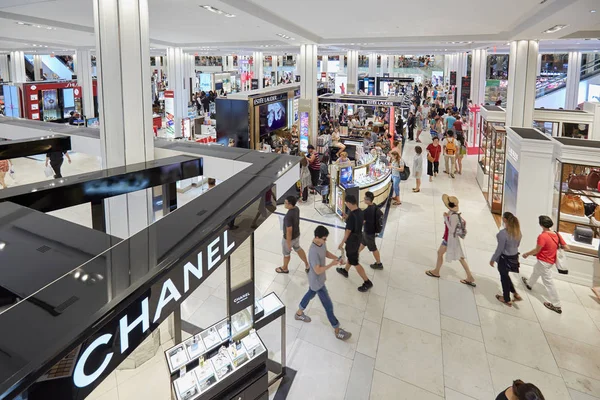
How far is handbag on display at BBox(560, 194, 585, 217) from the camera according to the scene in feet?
20.5

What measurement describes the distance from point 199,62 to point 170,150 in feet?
151

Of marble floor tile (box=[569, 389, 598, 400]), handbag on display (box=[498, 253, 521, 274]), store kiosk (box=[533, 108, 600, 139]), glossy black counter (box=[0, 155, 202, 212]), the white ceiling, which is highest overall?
the white ceiling

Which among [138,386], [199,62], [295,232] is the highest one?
[199,62]

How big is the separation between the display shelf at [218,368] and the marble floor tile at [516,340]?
2.82 metres

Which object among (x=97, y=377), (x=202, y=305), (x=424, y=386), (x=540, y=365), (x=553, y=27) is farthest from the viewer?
(x=553, y=27)

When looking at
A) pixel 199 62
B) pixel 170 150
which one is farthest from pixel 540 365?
pixel 199 62

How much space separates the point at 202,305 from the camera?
5.38m

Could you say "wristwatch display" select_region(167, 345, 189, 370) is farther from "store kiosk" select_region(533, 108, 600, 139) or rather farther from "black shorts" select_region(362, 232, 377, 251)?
"store kiosk" select_region(533, 108, 600, 139)

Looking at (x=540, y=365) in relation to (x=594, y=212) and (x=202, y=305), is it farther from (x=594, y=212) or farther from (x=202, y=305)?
(x=202, y=305)

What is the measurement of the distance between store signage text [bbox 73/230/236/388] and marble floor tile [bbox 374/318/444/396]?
9.85ft

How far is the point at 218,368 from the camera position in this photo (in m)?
3.21

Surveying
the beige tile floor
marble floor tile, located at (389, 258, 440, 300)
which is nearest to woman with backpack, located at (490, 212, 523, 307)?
the beige tile floor

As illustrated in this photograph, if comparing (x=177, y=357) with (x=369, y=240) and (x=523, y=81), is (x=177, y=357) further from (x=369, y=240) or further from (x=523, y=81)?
(x=523, y=81)

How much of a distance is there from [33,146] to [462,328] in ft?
17.3
